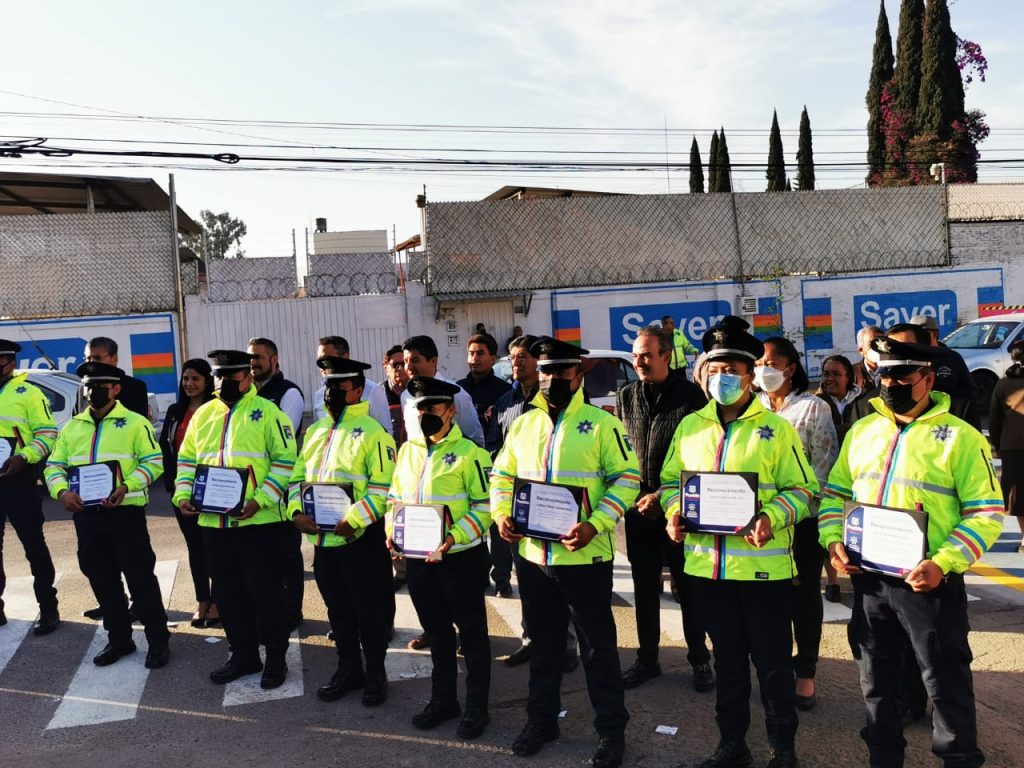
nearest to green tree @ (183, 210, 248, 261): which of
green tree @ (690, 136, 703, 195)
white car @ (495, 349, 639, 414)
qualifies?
green tree @ (690, 136, 703, 195)

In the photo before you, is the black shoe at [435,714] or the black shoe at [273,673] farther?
the black shoe at [273,673]

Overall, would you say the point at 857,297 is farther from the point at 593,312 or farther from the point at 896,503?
the point at 896,503

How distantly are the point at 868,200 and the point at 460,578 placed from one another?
2098cm

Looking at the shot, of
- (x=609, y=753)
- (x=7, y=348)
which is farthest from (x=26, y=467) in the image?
(x=609, y=753)

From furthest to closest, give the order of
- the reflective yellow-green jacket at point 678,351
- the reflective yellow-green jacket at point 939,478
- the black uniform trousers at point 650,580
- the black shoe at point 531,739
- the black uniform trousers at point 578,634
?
1. the reflective yellow-green jacket at point 678,351
2. the black uniform trousers at point 650,580
3. the black shoe at point 531,739
4. the black uniform trousers at point 578,634
5. the reflective yellow-green jacket at point 939,478

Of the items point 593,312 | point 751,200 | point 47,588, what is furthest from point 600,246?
point 47,588

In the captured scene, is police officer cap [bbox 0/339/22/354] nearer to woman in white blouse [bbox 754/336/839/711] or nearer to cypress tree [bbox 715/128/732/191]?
woman in white blouse [bbox 754/336/839/711]

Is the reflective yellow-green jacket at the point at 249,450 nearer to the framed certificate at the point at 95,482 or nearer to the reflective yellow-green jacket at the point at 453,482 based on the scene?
the framed certificate at the point at 95,482

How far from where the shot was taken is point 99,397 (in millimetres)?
5977

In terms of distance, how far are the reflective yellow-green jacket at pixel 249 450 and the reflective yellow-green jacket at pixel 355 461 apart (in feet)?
0.97

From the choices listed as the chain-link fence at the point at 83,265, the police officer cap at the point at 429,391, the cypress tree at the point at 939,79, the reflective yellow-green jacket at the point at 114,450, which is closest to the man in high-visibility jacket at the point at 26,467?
the reflective yellow-green jacket at the point at 114,450

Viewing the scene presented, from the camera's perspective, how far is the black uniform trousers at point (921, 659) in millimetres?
3645

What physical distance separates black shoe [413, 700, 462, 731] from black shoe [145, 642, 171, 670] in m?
2.03

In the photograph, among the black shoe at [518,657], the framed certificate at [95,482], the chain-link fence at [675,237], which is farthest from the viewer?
the chain-link fence at [675,237]
